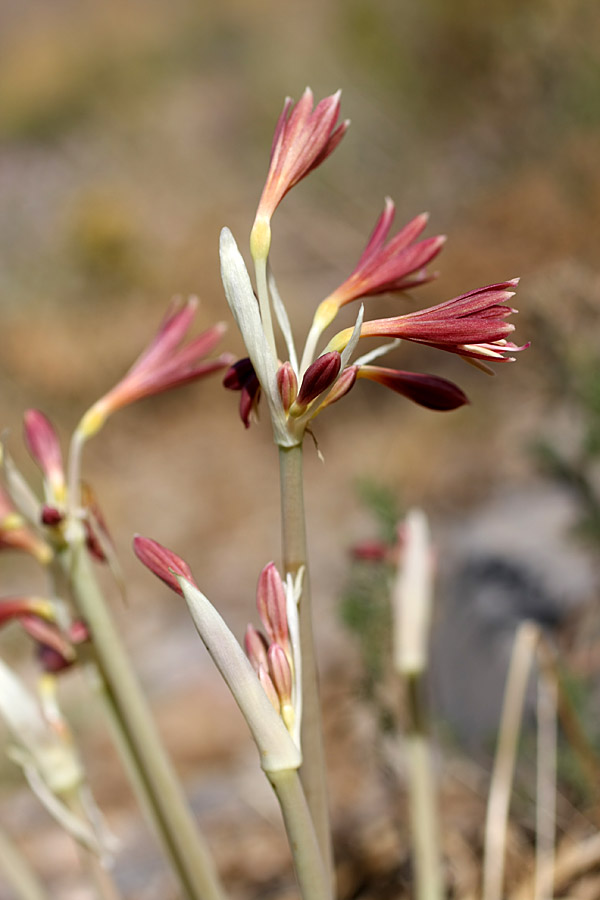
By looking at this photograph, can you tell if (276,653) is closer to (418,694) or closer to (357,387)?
(418,694)

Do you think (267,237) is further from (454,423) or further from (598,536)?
(454,423)

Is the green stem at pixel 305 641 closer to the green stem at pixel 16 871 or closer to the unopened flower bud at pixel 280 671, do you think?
the unopened flower bud at pixel 280 671

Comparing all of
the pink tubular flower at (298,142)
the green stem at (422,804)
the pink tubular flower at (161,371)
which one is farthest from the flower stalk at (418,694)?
the pink tubular flower at (298,142)

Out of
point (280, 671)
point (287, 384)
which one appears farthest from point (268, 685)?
point (287, 384)

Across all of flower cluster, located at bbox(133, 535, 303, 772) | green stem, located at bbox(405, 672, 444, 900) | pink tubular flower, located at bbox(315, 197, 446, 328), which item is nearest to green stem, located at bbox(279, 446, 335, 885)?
flower cluster, located at bbox(133, 535, 303, 772)

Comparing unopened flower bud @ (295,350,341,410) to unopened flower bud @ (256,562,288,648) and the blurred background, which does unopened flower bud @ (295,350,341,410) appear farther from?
the blurred background

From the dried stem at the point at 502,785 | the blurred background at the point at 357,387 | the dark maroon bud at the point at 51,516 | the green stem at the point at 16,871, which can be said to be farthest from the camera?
the blurred background at the point at 357,387
